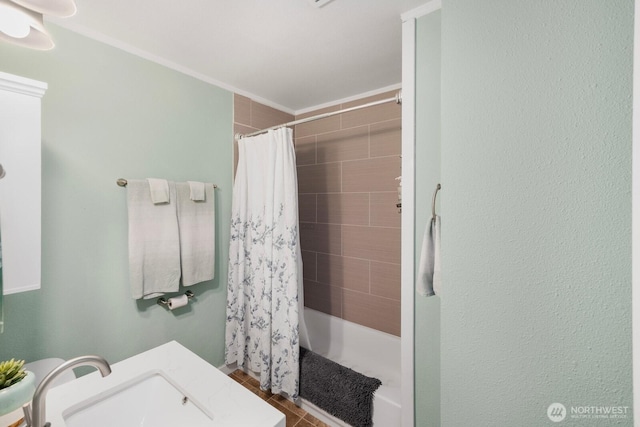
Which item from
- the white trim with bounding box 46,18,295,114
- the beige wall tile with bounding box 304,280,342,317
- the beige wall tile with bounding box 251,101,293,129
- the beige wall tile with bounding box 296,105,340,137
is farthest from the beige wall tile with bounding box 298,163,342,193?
the beige wall tile with bounding box 304,280,342,317

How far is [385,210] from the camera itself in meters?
2.12

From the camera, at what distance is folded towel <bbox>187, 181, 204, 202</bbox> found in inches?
68.7

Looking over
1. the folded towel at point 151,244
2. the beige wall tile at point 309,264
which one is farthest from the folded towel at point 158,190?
the beige wall tile at point 309,264

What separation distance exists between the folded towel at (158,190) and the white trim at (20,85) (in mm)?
696

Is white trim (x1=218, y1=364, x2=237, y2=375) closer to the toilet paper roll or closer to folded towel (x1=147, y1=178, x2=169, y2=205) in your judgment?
the toilet paper roll

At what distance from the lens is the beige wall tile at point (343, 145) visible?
2213 mm

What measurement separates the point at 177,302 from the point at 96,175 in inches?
34.3

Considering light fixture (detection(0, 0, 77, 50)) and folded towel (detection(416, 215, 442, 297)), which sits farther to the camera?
folded towel (detection(416, 215, 442, 297))

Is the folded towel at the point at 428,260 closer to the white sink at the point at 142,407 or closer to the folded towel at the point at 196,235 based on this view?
the white sink at the point at 142,407

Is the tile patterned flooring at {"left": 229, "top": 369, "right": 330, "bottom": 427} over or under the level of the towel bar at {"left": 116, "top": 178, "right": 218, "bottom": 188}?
under

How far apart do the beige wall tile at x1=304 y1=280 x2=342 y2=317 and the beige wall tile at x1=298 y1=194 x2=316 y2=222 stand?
62 centimetres

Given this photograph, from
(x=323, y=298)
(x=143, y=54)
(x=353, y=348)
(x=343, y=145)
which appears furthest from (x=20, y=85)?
(x=353, y=348)

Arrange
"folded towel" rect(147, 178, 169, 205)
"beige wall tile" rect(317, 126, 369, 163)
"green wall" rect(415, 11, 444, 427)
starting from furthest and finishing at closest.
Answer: "beige wall tile" rect(317, 126, 369, 163) < "folded towel" rect(147, 178, 169, 205) < "green wall" rect(415, 11, 444, 427)
